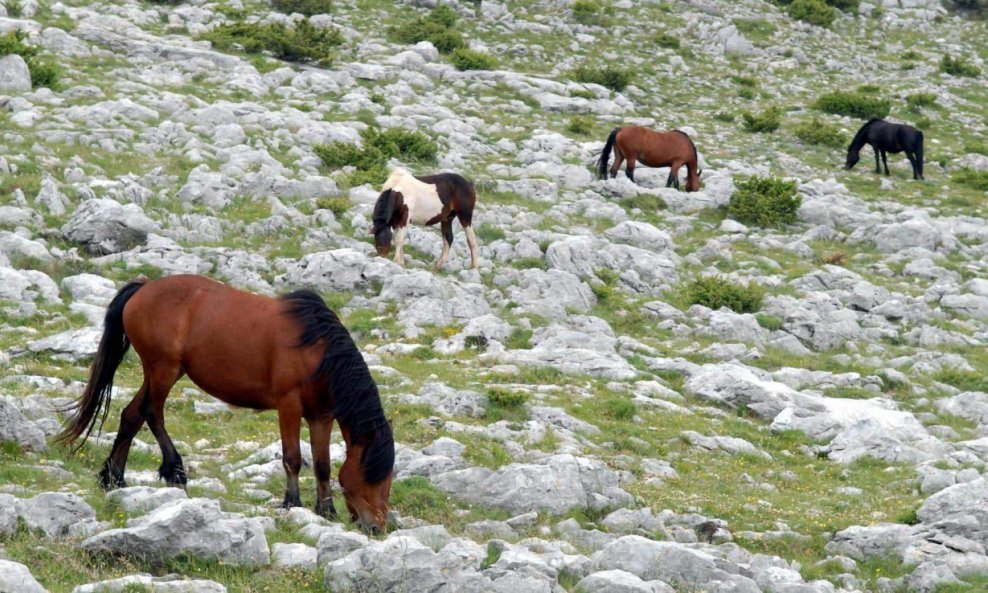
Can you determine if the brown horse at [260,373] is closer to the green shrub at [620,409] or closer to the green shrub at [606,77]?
the green shrub at [620,409]

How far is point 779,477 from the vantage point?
13453 millimetres

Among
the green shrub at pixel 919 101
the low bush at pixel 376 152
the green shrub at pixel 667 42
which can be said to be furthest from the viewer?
the green shrub at pixel 667 42

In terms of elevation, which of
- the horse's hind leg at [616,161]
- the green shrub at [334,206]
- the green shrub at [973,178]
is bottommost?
the green shrub at [973,178]

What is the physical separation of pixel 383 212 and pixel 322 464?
10842mm

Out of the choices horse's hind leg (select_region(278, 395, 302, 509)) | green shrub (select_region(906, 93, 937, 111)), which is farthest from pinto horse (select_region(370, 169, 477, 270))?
green shrub (select_region(906, 93, 937, 111))

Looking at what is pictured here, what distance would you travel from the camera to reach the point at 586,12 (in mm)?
41344

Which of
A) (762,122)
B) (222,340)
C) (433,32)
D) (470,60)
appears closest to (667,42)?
(762,122)

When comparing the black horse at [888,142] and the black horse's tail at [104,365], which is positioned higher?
the black horse's tail at [104,365]

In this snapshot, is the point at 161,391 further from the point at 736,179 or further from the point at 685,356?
the point at 736,179

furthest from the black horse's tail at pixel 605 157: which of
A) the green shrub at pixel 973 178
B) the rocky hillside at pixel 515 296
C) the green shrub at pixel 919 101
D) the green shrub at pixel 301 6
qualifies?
the green shrub at pixel 919 101

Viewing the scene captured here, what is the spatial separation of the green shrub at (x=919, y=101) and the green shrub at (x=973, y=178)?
23.4 ft

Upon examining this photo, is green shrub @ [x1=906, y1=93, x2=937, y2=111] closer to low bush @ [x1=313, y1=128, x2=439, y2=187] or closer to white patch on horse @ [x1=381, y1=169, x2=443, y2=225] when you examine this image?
low bush @ [x1=313, y1=128, x2=439, y2=187]

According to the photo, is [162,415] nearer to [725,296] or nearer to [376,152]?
[725,296]

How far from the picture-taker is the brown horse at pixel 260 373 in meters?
9.69
